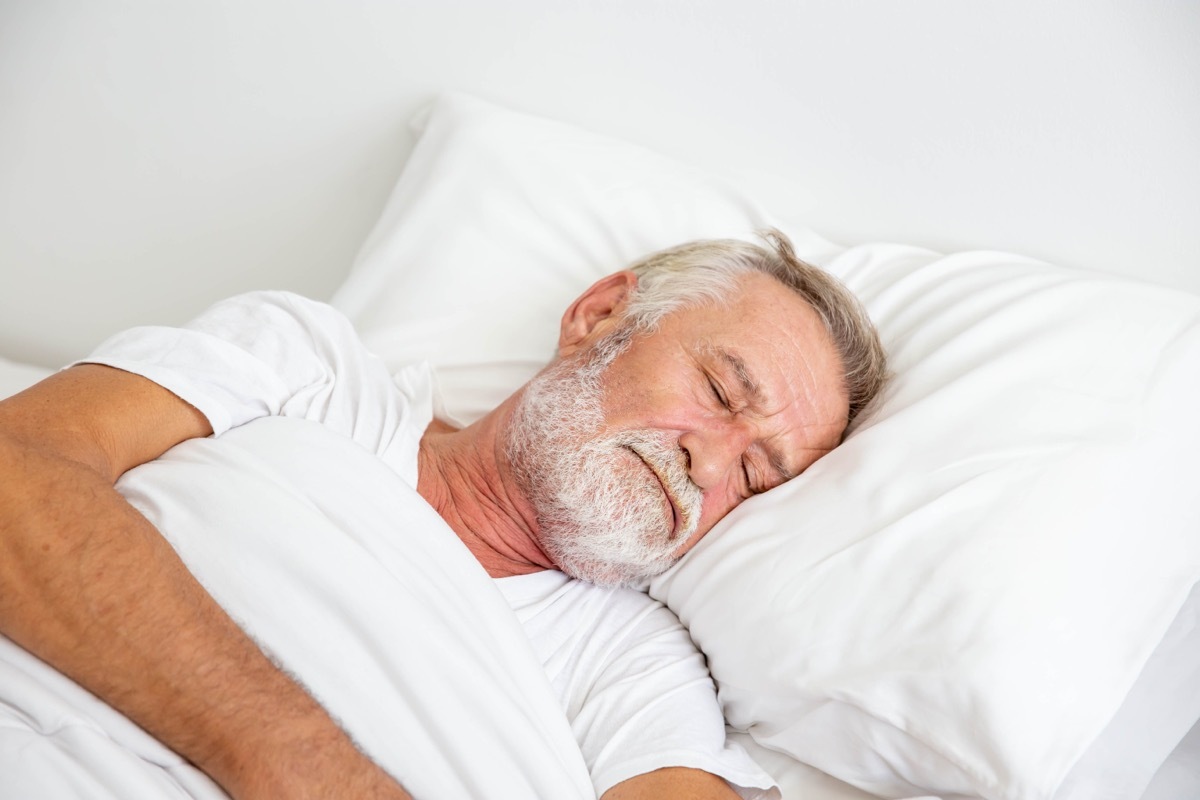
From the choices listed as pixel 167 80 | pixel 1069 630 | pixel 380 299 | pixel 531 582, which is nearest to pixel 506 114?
pixel 380 299

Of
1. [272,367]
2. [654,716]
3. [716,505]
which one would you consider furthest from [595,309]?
[654,716]

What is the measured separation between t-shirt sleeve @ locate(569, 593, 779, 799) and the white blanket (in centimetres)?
9

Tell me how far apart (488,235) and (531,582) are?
0.70 metres

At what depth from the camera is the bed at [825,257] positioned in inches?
47.1

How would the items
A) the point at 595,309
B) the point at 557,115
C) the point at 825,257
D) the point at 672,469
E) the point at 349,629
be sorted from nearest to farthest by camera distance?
the point at 349,629
the point at 672,469
the point at 595,309
the point at 825,257
the point at 557,115

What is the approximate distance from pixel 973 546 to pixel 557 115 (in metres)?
1.25

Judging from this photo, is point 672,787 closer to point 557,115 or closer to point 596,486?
point 596,486

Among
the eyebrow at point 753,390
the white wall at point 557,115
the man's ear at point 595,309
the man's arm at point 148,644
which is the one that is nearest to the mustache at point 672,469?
the eyebrow at point 753,390

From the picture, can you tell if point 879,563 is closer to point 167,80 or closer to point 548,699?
point 548,699

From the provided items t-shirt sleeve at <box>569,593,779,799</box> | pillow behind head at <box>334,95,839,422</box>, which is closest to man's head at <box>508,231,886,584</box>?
t-shirt sleeve at <box>569,593,779,799</box>

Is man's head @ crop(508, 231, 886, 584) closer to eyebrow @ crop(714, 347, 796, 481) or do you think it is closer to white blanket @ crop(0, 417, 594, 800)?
eyebrow @ crop(714, 347, 796, 481)

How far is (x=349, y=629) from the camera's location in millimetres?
1139

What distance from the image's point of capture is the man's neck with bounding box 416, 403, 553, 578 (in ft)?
5.02

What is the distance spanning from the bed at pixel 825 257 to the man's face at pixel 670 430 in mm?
73
